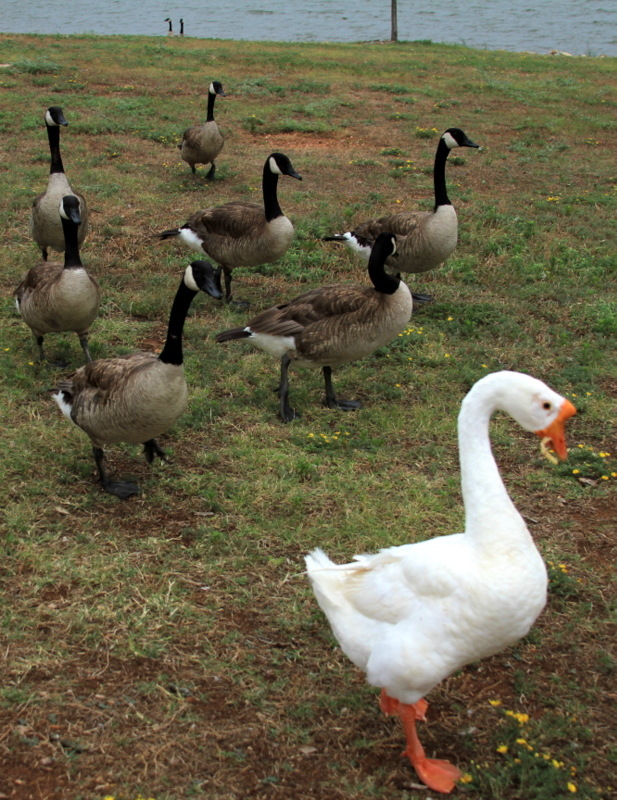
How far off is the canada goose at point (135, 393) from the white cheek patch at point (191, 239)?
12.0 ft

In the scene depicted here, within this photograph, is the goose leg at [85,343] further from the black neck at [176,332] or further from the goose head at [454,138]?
the goose head at [454,138]

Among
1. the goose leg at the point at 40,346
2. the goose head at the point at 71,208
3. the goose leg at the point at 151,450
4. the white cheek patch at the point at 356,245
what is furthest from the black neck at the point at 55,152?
the goose leg at the point at 151,450

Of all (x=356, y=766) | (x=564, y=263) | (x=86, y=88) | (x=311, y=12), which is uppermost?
(x=311, y=12)

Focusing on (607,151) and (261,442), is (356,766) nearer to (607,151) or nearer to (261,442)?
(261,442)

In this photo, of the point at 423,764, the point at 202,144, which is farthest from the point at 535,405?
the point at 202,144

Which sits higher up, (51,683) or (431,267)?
(431,267)

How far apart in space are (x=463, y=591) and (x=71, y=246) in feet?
16.1

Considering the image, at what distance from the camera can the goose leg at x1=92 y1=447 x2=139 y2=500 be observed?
18.1 feet

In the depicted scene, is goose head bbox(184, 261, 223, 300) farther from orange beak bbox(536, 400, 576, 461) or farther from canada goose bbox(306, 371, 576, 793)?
orange beak bbox(536, 400, 576, 461)

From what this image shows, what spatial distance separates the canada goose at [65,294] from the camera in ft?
21.8

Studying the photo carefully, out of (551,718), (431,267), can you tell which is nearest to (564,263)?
(431,267)

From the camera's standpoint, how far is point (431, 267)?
29.1 feet

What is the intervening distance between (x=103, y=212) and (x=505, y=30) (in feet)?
87.5

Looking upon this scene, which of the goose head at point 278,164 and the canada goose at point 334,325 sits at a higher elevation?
the goose head at point 278,164
